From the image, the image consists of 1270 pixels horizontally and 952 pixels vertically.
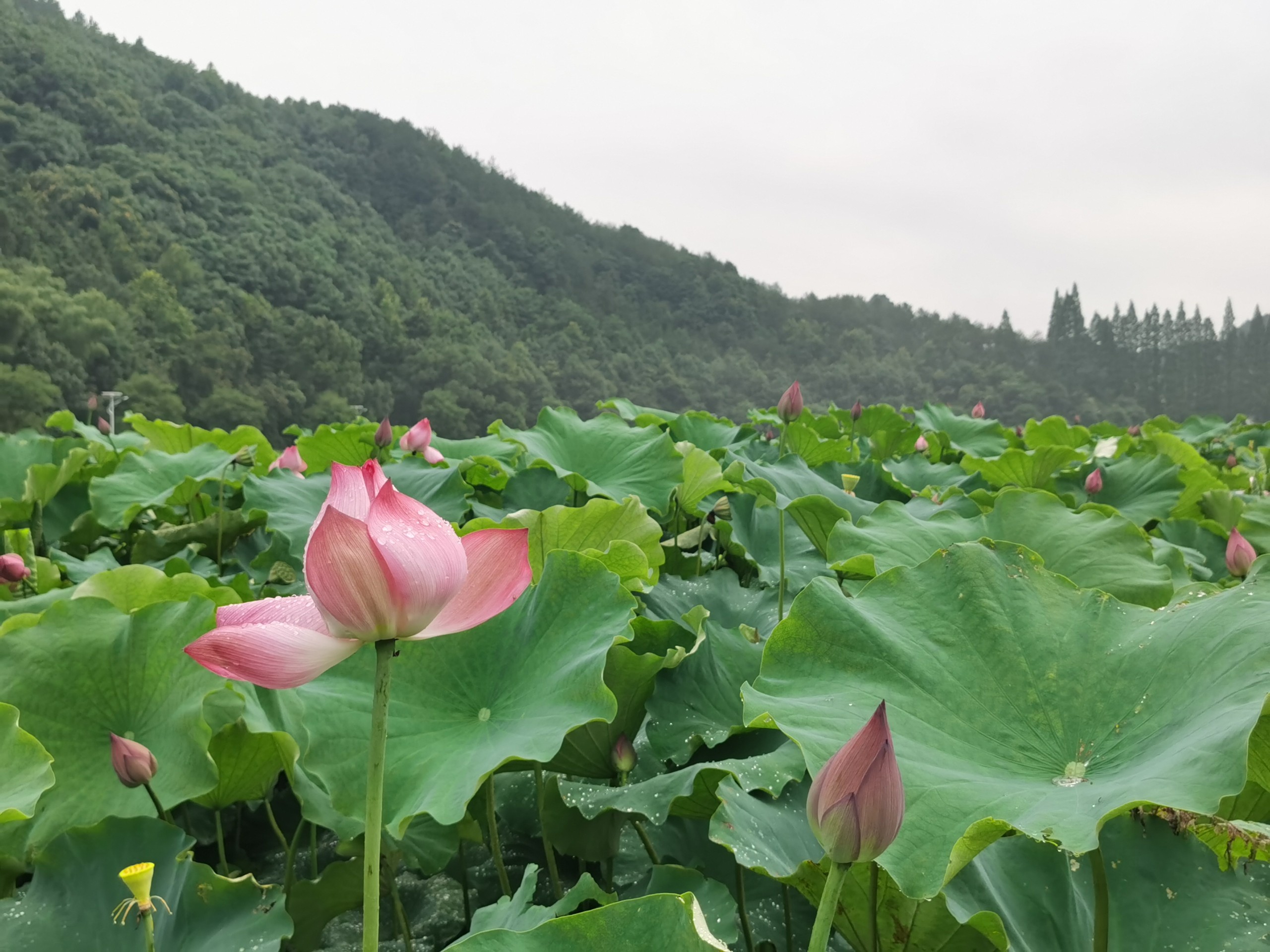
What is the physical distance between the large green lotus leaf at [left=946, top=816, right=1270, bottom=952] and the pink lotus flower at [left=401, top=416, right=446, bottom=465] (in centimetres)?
174

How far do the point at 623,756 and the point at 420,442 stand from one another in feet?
4.96

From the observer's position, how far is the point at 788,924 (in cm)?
72

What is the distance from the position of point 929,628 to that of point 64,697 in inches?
35.2

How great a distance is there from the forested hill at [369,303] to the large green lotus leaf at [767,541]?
2652cm

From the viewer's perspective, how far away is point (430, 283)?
1794 inches

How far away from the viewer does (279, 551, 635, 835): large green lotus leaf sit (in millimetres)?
705

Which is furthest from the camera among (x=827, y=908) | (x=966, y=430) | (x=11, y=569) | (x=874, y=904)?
(x=966, y=430)

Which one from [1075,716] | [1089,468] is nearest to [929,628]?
[1075,716]

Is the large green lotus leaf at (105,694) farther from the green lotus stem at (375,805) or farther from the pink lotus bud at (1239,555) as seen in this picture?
the pink lotus bud at (1239,555)

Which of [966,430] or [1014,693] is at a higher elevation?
[966,430]

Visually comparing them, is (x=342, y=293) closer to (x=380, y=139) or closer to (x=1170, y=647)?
(x=380, y=139)

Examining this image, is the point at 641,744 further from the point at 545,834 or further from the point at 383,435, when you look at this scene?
the point at 383,435

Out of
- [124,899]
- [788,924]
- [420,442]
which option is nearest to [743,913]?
[788,924]

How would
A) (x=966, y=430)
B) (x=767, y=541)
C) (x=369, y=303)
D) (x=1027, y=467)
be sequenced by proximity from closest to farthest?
(x=767, y=541) < (x=1027, y=467) < (x=966, y=430) < (x=369, y=303)
